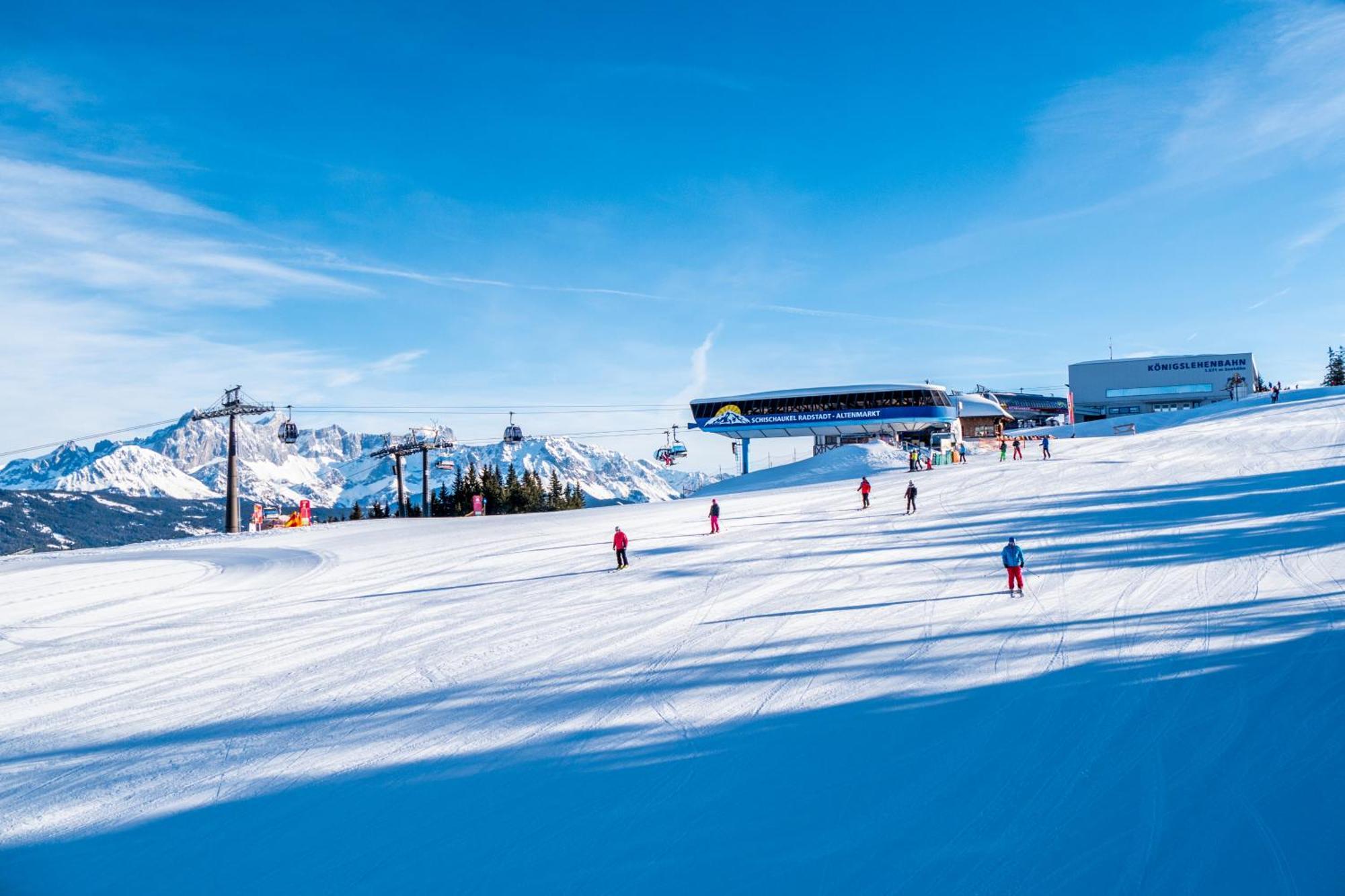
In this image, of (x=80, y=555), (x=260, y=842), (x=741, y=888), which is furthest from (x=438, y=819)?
(x=80, y=555)

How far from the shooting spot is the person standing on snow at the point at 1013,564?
1631 cm

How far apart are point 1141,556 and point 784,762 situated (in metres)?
13.8

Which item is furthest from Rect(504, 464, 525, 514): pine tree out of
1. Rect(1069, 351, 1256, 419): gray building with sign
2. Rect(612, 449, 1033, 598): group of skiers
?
Rect(1069, 351, 1256, 419): gray building with sign

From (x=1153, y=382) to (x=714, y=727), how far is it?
327ft

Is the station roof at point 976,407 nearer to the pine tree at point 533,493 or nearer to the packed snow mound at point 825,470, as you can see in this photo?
the packed snow mound at point 825,470

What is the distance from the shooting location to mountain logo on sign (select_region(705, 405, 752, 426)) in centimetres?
6538

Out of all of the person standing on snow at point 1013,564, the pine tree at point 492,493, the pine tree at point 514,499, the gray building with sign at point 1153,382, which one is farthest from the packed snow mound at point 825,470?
the gray building with sign at point 1153,382

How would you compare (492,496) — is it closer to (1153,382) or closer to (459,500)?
(459,500)

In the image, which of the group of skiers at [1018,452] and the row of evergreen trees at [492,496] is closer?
the group of skiers at [1018,452]

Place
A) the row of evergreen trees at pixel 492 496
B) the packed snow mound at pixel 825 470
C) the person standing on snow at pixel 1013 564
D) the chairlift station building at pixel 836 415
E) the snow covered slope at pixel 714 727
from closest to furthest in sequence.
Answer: the snow covered slope at pixel 714 727 < the person standing on snow at pixel 1013 564 < the packed snow mound at pixel 825 470 < the chairlift station building at pixel 836 415 < the row of evergreen trees at pixel 492 496

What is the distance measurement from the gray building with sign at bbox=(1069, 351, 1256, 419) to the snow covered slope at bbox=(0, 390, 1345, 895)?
79.6 metres

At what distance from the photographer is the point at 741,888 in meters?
6.91

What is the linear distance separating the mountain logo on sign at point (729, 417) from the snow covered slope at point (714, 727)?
142 feet

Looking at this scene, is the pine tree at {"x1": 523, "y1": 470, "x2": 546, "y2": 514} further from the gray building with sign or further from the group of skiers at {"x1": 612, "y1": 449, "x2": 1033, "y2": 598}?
the gray building with sign
